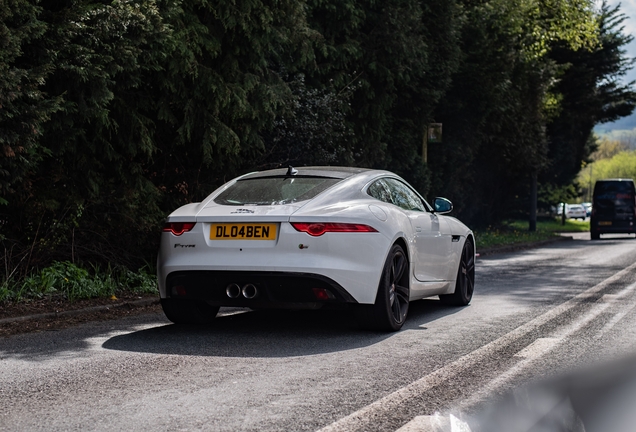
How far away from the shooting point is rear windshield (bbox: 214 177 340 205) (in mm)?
7824

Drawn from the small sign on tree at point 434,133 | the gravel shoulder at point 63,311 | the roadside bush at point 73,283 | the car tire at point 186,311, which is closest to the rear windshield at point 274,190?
the car tire at point 186,311

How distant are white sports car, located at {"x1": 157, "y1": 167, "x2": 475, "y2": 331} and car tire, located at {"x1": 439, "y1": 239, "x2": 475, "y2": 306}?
1755 mm

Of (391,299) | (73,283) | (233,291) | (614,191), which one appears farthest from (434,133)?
(614,191)

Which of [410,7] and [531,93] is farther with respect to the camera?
[531,93]

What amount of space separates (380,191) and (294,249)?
151 centimetres

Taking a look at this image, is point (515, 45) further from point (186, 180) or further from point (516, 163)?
point (186, 180)

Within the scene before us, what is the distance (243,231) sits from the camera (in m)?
7.46

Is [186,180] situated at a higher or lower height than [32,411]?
higher

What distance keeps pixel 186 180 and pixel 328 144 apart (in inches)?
150

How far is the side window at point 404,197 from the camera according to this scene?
28.9 feet

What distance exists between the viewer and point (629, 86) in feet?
151

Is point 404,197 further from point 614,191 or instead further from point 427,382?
point 614,191

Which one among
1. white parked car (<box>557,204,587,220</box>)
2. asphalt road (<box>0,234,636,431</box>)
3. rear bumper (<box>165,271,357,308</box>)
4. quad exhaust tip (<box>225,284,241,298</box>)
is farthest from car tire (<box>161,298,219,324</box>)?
white parked car (<box>557,204,587,220</box>)

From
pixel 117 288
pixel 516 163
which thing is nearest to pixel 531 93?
pixel 516 163
